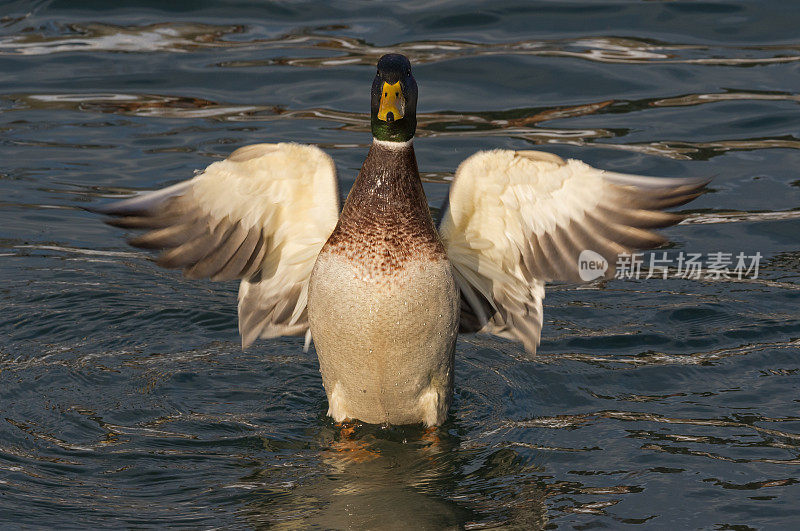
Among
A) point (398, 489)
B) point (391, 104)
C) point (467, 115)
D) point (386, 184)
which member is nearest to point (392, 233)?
point (386, 184)

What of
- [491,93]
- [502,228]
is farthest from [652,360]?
[491,93]

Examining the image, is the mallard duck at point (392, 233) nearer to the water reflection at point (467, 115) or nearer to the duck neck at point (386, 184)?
the duck neck at point (386, 184)

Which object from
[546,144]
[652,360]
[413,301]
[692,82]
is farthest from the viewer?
[692,82]

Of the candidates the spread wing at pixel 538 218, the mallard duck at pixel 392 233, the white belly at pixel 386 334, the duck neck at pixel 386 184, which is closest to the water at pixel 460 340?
the white belly at pixel 386 334

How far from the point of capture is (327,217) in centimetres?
590

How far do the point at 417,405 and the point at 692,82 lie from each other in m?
6.19

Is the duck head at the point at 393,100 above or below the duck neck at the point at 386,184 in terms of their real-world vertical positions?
above

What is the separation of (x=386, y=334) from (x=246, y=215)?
3.11 ft

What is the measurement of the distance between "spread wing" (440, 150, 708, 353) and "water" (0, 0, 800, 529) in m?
0.76

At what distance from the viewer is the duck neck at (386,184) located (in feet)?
18.2

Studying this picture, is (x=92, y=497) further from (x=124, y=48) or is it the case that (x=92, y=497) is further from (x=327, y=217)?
(x=124, y=48)

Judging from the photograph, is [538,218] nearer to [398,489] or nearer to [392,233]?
[392,233]

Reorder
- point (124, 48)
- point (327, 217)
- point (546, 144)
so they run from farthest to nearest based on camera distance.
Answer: point (124, 48) < point (546, 144) < point (327, 217)

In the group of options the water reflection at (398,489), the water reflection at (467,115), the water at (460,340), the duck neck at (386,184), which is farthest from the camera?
the water reflection at (467,115)
